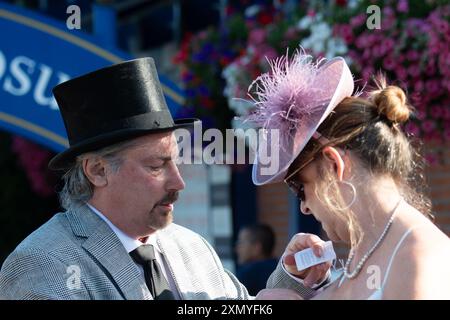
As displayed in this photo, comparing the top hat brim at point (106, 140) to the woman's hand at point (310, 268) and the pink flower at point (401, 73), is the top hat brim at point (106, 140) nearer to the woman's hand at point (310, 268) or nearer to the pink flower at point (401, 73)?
the woman's hand at point (310, 268)

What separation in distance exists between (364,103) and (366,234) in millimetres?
363

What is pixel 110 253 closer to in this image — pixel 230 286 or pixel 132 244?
pixel 132 244

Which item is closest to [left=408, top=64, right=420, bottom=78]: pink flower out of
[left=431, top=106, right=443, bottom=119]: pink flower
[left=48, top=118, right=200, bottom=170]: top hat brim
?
[left=431, top=106, right=443, bottom=119]: pink flower

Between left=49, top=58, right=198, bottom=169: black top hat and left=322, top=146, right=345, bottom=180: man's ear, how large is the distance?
719mm

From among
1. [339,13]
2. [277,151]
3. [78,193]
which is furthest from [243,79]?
[277,151]

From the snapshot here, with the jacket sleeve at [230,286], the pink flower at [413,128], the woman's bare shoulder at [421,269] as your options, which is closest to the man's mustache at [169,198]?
the jacket sleeve at [230,286]

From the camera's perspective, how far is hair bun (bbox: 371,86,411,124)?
2785mm

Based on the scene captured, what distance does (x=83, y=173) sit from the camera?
335 cm

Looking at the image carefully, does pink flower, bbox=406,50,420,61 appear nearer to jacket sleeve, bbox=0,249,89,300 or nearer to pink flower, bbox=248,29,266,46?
pink flower, bbox=248,29,266,46

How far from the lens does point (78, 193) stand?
335cm

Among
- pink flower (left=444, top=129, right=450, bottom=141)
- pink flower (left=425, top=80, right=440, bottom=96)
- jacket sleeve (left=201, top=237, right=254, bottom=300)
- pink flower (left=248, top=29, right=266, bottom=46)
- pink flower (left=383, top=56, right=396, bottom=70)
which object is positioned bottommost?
jacket sleeve (left=201, top=237, right=254, bottom=300)

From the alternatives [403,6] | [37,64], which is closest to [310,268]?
[403,6]

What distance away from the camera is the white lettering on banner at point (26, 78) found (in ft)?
19.7

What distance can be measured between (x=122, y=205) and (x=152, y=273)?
24 centimetres
